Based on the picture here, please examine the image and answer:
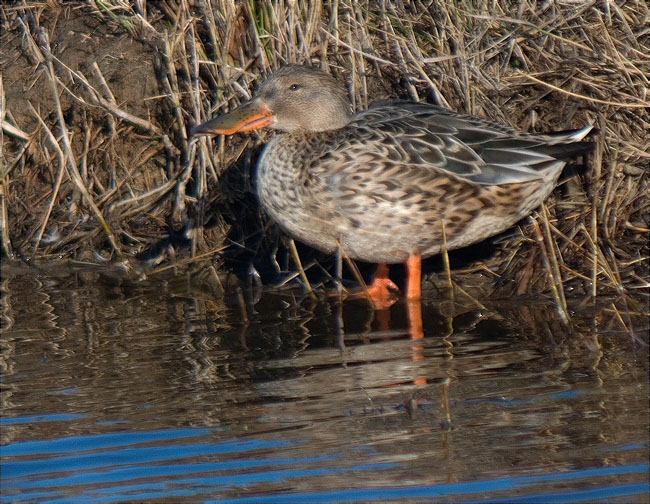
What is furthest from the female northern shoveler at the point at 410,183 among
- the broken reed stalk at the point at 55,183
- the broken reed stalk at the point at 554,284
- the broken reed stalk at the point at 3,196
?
the broken reed stalk at the point at 3,196

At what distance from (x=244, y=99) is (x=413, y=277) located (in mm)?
1427

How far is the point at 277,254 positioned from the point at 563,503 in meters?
3.33

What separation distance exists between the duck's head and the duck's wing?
0.25 meters

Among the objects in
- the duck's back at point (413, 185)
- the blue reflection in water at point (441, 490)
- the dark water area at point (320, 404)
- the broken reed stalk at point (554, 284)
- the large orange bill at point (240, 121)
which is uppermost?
the large orange bill at point (240, 121)

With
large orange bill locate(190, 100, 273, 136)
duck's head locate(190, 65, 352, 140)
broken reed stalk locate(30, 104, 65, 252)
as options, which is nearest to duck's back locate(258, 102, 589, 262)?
duck's head locate(190, 65, 352, 140)

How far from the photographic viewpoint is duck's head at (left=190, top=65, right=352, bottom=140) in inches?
226

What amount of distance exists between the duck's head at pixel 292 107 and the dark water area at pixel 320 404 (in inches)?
32.8

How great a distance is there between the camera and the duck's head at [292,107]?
574 centimetres

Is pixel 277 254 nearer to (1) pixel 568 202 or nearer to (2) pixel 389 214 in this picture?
(2) pixel 389 214

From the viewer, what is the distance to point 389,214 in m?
5.36

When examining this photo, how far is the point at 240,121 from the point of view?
5.74 metres

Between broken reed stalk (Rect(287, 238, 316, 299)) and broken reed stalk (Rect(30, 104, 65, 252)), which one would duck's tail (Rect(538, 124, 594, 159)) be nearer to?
broken reed stalk (Rect(287, 238, 316, 299))

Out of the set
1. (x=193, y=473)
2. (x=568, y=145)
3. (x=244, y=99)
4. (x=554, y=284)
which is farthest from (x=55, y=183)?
(x=193, y=473)

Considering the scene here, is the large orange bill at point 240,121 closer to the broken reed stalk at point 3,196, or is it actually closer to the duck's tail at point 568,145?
the duck's tail at point 568,145
